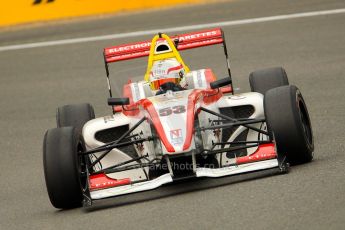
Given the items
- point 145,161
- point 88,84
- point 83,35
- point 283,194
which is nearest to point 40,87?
point 88,84

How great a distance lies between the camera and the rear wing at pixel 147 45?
1302cm

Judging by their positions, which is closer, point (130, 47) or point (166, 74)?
point (166, 74)

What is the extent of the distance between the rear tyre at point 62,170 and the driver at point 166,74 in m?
1.53

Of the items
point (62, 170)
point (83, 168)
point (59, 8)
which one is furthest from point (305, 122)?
point (59, 8)

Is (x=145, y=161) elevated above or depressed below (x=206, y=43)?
below

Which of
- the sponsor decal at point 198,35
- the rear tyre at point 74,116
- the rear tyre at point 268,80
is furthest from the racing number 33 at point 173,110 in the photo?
the sponsor decal at point 198,35

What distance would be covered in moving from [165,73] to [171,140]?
164 cm

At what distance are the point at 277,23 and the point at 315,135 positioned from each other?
309 inches

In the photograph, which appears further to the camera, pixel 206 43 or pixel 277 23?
pixel 277 23

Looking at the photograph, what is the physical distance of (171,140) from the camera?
401 inches

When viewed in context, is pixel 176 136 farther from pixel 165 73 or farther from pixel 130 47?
pixel 130 47

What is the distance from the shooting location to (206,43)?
13070 millimetres

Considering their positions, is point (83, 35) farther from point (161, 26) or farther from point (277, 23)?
point (277, 23)

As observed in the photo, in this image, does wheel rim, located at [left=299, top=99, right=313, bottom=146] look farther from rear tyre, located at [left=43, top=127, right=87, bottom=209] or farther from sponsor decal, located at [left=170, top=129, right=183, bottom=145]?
rear tyre, located at [left=43, top=127, right=87, bottom=209]
